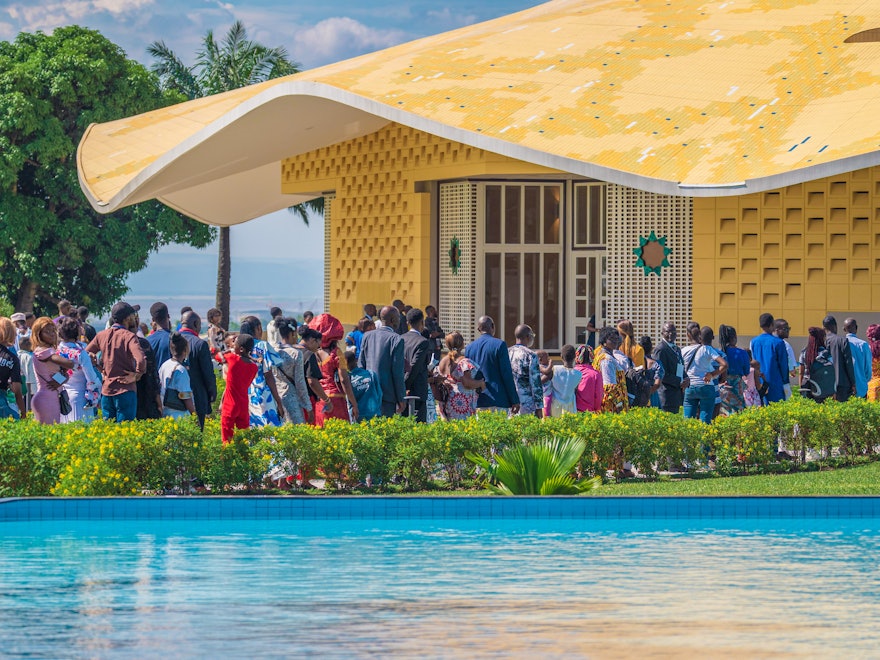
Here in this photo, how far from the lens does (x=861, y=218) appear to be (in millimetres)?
20047

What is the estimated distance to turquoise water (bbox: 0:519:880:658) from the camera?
7.05m

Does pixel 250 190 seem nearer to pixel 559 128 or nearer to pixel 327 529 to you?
pixel 559 128

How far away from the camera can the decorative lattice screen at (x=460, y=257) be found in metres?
22.3

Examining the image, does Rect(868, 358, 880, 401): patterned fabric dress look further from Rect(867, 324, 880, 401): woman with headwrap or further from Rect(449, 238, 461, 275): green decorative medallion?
Rect(449, 238, 461, 275): green decorative medallion

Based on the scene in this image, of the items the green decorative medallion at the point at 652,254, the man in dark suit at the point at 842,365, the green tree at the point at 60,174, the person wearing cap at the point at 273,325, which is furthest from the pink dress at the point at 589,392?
the green tree at the point at 60,174

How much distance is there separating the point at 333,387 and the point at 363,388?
277 millimetres

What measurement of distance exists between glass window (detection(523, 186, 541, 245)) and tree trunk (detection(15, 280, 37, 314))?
1813 cm

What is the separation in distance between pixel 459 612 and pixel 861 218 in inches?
547

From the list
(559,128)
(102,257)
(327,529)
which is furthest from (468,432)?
(102,257)

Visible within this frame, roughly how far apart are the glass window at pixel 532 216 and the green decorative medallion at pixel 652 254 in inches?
84.3

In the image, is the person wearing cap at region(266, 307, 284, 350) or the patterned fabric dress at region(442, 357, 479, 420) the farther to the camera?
the person wearing cap at region(266, 307, 284, 350)

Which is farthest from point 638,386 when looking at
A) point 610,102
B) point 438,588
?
point 610,102

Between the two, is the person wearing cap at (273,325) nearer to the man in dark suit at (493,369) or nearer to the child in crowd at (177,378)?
the man in dark suit at (493,369)

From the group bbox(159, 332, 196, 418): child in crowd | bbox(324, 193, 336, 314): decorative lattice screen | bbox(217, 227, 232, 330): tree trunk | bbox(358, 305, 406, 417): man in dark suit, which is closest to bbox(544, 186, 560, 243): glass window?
bbox(324, 193, 336, 314): decorative lattice screen
